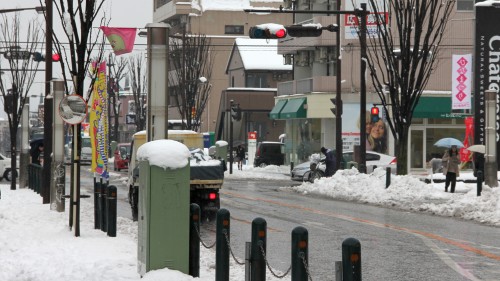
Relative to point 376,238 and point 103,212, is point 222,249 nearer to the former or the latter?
point 376,238

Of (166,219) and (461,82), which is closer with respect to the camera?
(166,219)

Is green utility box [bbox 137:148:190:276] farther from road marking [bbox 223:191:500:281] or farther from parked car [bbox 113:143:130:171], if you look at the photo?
parked car [bbox 113:143:130:171]

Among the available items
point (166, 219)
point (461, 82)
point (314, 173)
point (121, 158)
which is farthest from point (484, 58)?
point (121, 158)

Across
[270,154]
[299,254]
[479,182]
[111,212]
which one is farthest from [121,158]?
[299,254]

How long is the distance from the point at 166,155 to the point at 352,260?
413 cm

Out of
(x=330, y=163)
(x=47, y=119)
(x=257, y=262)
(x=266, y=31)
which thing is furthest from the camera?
(x=330, y=163)

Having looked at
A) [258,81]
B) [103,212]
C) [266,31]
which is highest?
[258,81]

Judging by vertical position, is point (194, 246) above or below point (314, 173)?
above

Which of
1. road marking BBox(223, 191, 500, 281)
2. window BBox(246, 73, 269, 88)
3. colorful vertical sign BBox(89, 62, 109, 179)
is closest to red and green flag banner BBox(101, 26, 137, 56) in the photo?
colorful vertical sign BBox(89, 62, 109, 179)

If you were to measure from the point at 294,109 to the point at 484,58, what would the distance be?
92.5ft

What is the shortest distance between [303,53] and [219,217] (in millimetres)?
55576

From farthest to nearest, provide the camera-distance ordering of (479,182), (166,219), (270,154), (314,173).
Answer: (270,154), (314,173), (479,182), (166,219)

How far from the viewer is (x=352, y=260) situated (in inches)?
351

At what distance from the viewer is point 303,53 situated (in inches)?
2650
